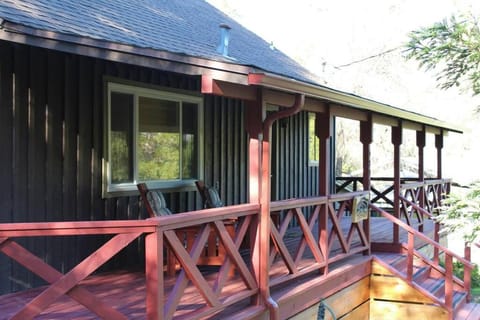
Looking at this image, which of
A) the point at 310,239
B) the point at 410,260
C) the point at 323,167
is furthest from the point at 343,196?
the point at 410,260

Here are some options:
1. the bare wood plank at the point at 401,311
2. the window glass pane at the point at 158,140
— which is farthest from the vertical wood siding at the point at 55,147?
the bare wood plank at the point at 401,311

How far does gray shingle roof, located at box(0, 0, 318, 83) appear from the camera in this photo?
185 inches

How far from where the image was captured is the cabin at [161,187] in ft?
14.1

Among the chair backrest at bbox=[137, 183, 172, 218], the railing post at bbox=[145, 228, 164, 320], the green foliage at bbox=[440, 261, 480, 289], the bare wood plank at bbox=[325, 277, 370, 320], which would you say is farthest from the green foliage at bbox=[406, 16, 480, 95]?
the green foliage at bbox=[440, 261, 480, 289]

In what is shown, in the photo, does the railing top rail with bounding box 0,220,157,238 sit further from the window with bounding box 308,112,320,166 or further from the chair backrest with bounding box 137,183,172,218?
the window with bounding box 308,112,320,166

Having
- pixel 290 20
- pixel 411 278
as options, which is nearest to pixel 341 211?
pixel 411 278

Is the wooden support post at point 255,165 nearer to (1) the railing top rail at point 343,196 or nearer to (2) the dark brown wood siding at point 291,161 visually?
(1) the railing top rail at point 343,196

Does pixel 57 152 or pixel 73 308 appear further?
pixel 57 152

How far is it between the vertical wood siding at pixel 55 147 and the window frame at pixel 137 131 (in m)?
0.07

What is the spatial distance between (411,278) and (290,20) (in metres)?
29.8

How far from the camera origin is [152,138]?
6914 mm

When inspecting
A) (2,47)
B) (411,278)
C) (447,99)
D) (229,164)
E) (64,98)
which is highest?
(447,99)

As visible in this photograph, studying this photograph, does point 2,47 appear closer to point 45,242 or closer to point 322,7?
point 45,242

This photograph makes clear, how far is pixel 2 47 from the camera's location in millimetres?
5062
